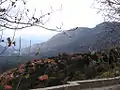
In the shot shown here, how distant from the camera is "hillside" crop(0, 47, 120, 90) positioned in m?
11.7

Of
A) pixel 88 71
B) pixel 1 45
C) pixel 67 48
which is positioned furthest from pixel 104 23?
pixel 1 45

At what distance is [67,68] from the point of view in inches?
523

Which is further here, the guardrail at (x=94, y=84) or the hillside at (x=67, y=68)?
the hillside at (x=67, y=68)

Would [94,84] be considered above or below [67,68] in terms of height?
below

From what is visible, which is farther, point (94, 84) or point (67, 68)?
point (67, 68)

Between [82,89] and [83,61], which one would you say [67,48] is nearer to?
[83,61]

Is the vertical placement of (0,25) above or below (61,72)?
above

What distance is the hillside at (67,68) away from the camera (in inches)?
461

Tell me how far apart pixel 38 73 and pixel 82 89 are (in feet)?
12.7

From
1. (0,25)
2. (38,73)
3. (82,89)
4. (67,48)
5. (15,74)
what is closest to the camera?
(0,25)

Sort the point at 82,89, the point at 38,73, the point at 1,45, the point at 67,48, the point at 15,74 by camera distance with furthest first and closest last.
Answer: the point at 67,48
the point at 38,73
the point at 15,74
the point at 82,89
the point at 1,45

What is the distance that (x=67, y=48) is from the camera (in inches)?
750

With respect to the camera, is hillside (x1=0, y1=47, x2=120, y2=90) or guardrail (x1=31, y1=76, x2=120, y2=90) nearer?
guardrail (x1=31, y1=76, x2=120, y2=90)

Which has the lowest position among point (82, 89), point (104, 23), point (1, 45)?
point (82, 89)
